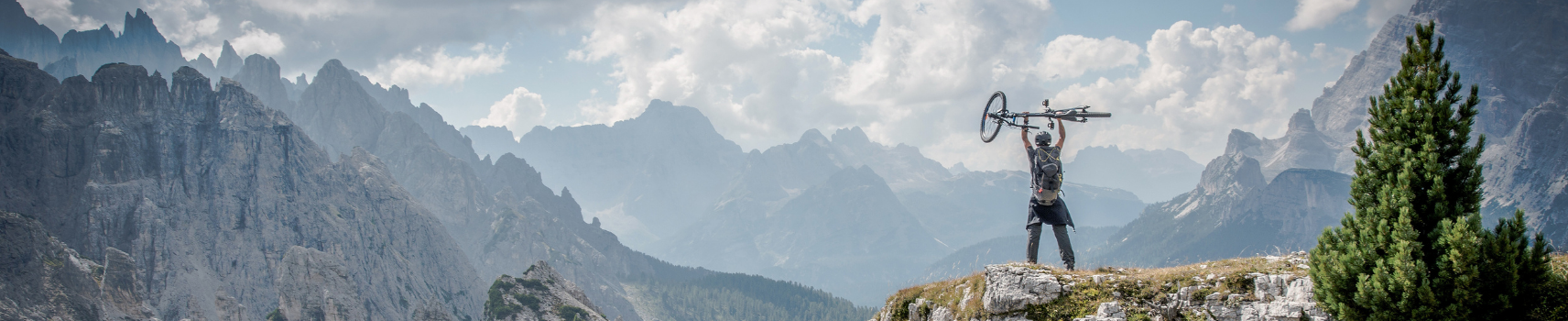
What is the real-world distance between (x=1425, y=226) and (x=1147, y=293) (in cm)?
584

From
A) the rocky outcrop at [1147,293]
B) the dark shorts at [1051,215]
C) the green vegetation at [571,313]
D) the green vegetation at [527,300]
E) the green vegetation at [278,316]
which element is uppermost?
the green vegetation at [527,300]

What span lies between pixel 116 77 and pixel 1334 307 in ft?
861

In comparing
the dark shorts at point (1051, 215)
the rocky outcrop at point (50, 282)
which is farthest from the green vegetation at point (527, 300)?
the dark shorts at point (1051, 215)

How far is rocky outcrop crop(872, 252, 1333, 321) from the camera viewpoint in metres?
14.6

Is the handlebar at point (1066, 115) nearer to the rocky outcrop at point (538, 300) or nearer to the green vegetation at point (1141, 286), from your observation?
the green vegetation at point (1141, 286)

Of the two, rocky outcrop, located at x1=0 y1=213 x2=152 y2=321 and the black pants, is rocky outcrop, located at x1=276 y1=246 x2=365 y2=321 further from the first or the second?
the black pants

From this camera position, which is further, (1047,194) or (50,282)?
(50,282)

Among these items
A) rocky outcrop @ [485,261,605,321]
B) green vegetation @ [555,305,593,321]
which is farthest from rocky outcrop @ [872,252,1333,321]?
green vegetation @ [555,305,593,321]

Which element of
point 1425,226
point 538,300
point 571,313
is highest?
point 538,300

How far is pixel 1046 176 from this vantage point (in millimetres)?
20531

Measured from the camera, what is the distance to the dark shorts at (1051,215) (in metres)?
20.6

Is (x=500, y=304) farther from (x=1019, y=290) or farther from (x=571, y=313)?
(x=1019, y=290)

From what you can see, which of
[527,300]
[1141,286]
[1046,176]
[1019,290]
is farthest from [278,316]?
[1141,286]

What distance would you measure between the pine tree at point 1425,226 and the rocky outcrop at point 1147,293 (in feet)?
7.81
